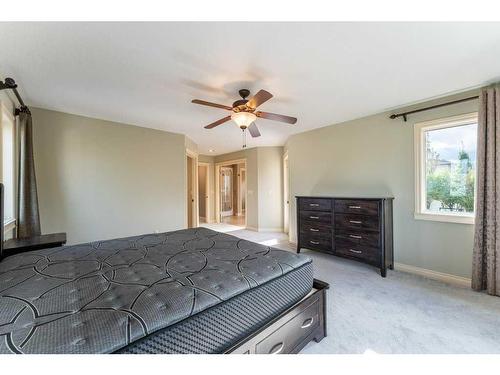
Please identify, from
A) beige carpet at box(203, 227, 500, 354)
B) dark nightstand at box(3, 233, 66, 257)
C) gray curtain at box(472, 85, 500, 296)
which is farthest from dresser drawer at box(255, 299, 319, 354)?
dark nightstand at box(3, 233, 66, 257)

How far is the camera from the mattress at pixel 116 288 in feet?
2.48

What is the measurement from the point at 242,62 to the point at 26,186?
2.83m

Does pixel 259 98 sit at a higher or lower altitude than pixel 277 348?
higher

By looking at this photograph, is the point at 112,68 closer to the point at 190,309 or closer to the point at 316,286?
the point at 190,309

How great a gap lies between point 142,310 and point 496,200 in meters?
3.27

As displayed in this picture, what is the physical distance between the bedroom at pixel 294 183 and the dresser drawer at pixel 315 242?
0.03 metres

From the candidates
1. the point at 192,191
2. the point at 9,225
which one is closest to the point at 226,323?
the point at 9,225

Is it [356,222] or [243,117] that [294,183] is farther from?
[243,117]

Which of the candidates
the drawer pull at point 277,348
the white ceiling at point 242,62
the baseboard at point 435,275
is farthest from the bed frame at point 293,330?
the baseboard at point 435,275

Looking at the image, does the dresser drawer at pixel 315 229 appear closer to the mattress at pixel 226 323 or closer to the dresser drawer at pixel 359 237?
the dresser drawer at pixel 359 237

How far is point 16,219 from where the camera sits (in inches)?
97.1

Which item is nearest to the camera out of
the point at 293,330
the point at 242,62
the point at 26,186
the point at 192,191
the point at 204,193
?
the point at 293,330

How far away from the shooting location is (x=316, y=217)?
3447 mm

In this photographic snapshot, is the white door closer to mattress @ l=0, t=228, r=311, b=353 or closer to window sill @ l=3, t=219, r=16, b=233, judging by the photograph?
window sill @ l=3, t=219, r=16, b=233
